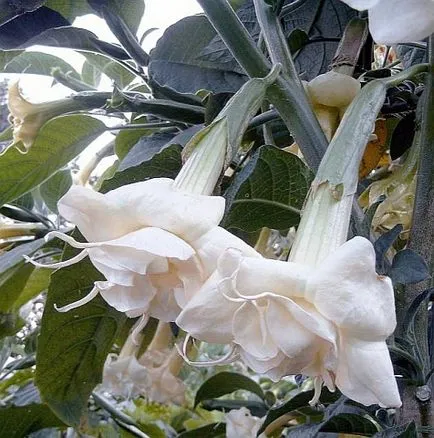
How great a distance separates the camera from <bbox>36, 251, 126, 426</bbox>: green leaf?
2.23ft

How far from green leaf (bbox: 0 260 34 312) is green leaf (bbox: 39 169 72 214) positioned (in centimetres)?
14

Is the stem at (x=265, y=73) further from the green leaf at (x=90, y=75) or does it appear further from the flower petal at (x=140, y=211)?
the green leaf at (x=90, y=75)

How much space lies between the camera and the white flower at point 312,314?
0.34 meters

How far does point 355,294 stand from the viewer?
345mm

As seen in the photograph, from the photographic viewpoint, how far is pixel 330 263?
1.16 feet

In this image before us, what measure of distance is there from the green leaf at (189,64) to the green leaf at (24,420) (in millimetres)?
561

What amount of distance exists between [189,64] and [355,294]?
0.42 meters

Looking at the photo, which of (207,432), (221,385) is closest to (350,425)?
(207,432)

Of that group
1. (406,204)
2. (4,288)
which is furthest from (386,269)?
(4,288)

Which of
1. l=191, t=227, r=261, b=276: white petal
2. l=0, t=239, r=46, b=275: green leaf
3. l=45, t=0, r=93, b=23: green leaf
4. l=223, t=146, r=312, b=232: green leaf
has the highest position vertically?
l=45, t=0, r=93, b=23: green leaf

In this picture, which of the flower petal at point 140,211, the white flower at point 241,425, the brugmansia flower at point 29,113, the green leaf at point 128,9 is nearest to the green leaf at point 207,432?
the white flower at point 241,425

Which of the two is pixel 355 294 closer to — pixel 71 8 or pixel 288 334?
pixel 288 334

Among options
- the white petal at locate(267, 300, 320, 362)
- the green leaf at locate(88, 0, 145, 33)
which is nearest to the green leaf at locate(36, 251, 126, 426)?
the green leaf at locate(88, 0, 145, 33)

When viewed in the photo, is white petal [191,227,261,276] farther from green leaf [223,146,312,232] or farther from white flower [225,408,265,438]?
white flower [225,408,265,438]
